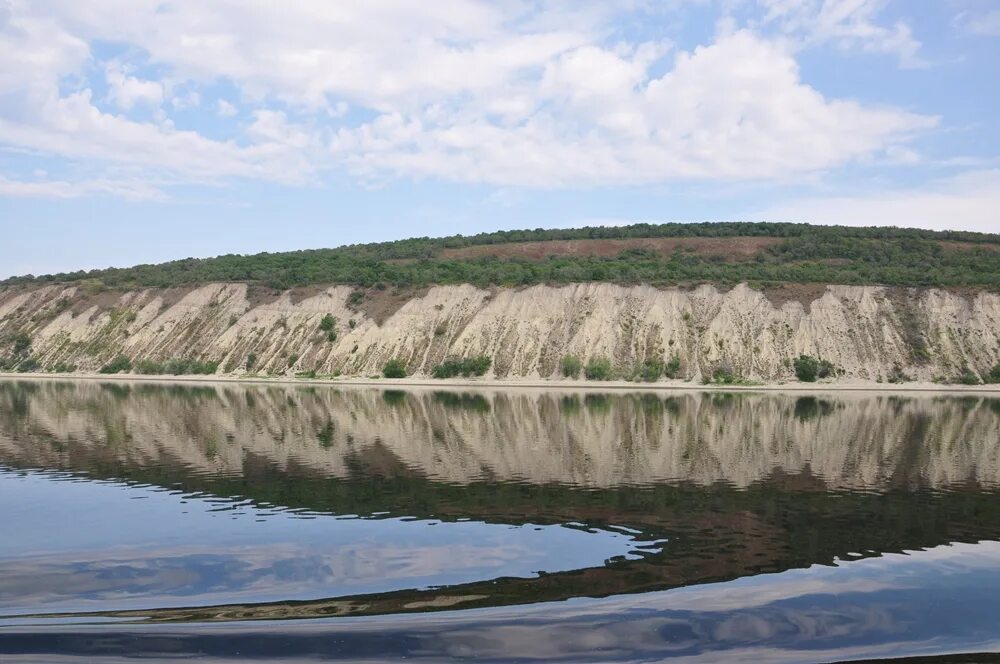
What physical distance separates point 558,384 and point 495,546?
56674mm

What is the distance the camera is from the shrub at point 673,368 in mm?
75875

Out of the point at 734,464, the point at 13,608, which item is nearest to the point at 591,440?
the point at 734,464

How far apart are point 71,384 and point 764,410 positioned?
56008mm

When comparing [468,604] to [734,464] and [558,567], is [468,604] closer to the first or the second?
[558,567]

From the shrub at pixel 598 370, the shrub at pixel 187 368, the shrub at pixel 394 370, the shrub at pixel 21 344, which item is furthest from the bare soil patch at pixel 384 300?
the shrub at pixel 21 344

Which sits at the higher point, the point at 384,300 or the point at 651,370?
the point at 384,300

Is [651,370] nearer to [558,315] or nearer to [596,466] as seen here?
[558,315]

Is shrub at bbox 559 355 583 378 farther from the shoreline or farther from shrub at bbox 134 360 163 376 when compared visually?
shrub at bbox 134 360 163 376

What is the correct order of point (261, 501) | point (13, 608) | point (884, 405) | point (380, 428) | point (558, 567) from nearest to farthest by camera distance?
point (13, 608), point (558, 567), point (261, 501), point (380, 428), point (884, 405)

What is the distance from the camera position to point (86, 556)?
685 inches

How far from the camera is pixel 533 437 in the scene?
37156mm

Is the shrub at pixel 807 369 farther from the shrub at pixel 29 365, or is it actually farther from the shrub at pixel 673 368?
the shrub at pixel 29 365

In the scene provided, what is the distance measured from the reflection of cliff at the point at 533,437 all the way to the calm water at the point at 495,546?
0.27 metres

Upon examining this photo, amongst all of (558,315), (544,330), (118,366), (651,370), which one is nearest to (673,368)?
(651,370)
